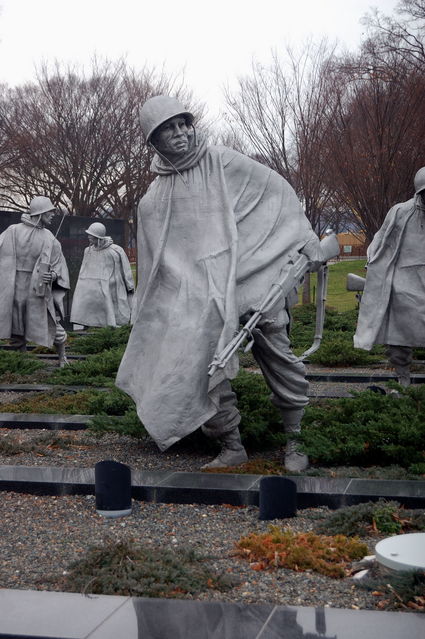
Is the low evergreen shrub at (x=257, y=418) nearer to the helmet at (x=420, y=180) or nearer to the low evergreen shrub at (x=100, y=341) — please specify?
the helmet at (x=420, y=180)

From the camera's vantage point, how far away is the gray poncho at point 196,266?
262 inches

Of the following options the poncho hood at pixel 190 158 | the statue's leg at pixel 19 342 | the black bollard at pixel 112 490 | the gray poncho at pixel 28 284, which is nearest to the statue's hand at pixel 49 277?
the gray poncho at pixel 28 284

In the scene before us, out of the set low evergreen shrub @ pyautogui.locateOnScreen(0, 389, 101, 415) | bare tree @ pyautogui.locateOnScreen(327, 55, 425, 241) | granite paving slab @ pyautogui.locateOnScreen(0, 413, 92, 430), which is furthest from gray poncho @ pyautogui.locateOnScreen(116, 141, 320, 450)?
bare tree @ pyautogui.locateOnScreen(327, 55, 425, 241)

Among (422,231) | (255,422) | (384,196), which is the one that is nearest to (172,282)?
(255,422)

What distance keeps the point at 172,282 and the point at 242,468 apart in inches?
51.6

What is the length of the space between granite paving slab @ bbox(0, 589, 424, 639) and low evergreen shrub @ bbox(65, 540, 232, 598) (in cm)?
23

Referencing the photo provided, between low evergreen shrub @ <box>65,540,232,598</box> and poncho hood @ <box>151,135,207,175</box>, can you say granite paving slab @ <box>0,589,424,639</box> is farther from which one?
poncho hood @ <box>151,135,207,175</box>

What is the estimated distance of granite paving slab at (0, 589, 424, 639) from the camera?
147 inches

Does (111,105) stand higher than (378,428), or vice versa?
(111,105)

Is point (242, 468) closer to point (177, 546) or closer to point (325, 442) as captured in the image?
point (325, 442)

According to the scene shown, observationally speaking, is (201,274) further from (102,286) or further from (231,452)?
(102,286)

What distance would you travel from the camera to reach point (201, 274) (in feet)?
22.5

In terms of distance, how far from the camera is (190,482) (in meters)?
6.40

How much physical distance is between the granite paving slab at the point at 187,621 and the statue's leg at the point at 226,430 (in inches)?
110
